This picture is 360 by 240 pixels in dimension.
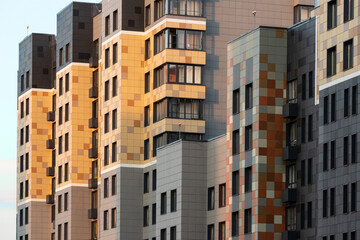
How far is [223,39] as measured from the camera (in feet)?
429

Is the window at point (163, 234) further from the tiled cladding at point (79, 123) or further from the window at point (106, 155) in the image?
the tiled cladding at point (79, 123)

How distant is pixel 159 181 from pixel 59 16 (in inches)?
1796

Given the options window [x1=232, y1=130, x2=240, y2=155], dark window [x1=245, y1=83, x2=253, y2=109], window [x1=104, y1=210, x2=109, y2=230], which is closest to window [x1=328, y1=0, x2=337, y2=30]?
dark window [x1=245, y1=83, x2=253, y2=109]

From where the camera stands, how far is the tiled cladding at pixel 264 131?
329ft

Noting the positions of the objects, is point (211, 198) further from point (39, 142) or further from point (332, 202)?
point (39, 142)

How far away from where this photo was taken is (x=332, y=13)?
9400 cm

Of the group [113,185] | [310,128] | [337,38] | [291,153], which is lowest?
[291,153]

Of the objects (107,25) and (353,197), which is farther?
(107,25)

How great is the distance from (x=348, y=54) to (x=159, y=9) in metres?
44.8

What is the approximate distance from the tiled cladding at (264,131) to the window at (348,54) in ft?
39.0

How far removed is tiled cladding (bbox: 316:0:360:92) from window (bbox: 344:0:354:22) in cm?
33

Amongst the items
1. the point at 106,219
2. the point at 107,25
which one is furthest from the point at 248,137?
the point at 107,25

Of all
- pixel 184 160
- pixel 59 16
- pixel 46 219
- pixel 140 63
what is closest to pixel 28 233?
pixel 46 219

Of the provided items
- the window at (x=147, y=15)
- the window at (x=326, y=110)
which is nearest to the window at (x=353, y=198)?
the window at (x=326, y=110)
